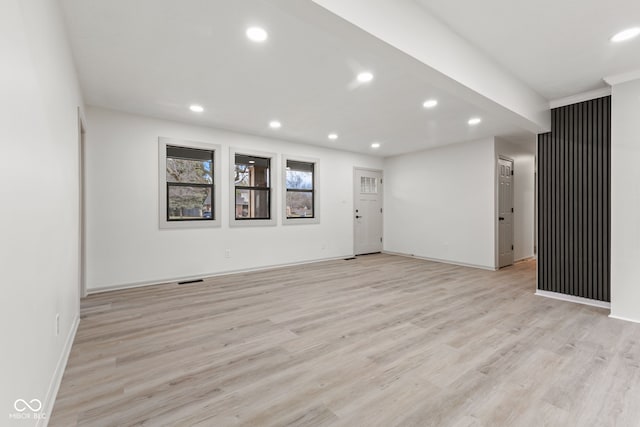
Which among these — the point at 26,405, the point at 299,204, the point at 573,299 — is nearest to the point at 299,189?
the point at 299,204

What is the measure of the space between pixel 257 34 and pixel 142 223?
3.34 meters

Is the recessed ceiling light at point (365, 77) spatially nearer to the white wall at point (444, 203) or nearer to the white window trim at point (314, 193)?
the white window trim at point (314, 193)

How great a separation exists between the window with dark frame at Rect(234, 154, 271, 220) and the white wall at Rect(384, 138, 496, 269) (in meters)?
3.38

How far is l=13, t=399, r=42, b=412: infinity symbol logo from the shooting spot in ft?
3.83

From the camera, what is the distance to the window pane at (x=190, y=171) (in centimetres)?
471

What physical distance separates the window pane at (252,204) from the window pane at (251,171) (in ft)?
0.49

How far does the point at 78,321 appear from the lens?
2893 mm

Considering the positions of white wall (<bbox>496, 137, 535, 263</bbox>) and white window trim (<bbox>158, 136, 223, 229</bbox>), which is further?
white wall (<bbox>496, 137, 535, 263</bbox>)

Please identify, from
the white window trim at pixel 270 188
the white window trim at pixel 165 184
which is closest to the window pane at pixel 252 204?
the white window trim at pixel 270 188

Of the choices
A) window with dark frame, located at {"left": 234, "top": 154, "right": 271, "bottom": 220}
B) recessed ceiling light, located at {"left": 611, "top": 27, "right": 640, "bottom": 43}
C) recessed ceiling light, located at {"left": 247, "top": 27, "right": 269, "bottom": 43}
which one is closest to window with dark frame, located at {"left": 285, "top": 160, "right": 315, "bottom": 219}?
window with dark frame, located at {"left": 234, "top": 154, "right": 271, "bottom": 220}

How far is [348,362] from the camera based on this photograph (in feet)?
7.18

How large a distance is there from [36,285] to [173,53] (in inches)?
85.6

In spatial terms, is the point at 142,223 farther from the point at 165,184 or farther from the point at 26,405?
the point at 26,405

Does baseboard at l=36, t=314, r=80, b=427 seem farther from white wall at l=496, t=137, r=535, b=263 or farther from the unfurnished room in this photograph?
white wall at l=496, t=137, r=535, b=263
